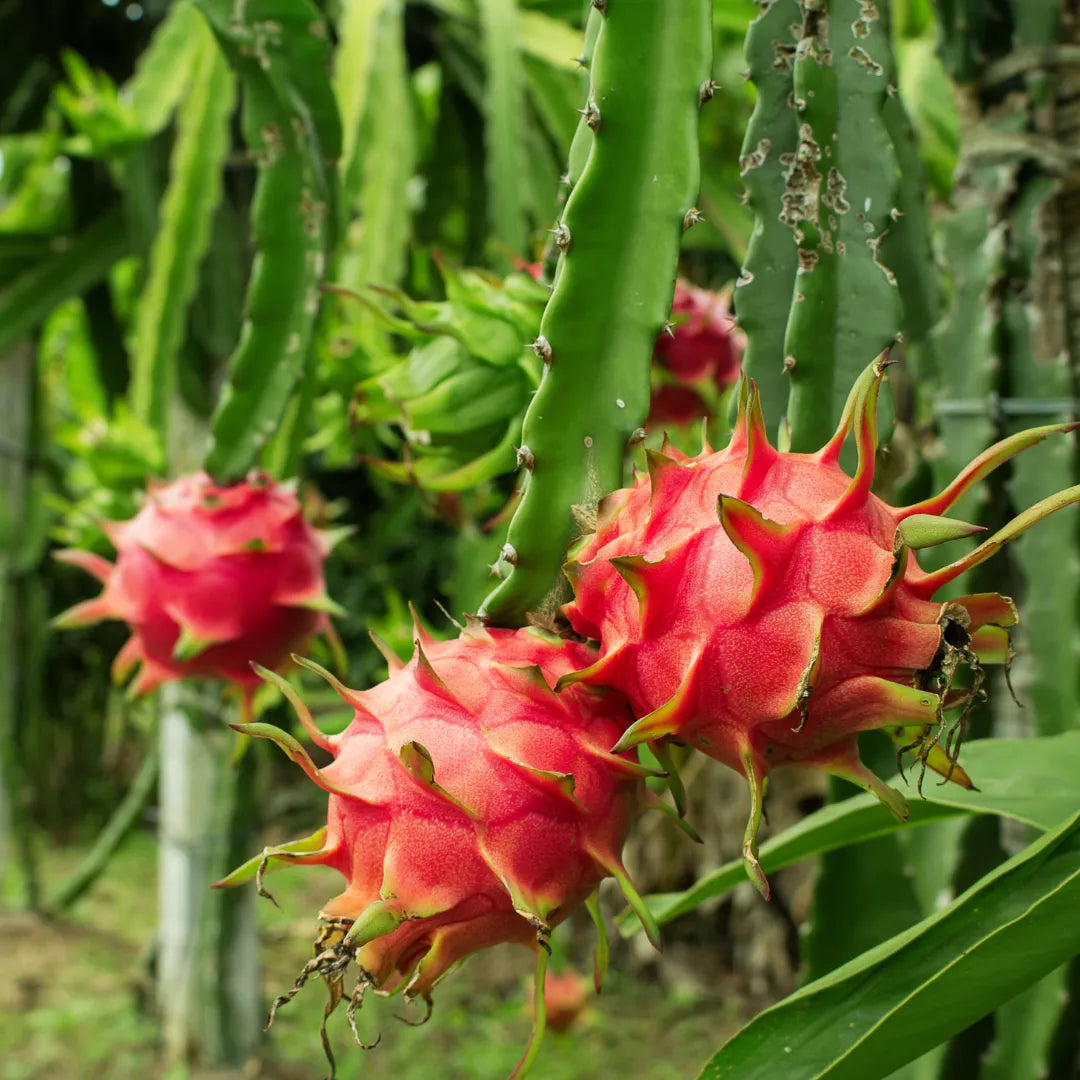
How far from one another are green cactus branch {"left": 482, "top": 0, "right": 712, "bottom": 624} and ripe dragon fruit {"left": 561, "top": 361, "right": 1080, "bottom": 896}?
0.07 meters

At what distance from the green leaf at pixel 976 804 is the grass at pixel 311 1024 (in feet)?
4.80

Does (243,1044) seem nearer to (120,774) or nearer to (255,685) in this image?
(255,685)

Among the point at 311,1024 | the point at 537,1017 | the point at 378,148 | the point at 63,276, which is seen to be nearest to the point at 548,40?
the point at 378,148

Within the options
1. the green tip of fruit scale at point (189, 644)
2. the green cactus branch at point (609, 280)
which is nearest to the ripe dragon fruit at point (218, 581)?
the green tip of fruit scale at point (189, 644)

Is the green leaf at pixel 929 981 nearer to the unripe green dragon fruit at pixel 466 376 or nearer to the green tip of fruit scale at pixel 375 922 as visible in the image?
the green tip of fruit scale at pixel 375 922

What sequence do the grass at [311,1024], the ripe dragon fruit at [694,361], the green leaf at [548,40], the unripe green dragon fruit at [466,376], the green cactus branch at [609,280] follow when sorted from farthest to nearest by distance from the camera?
the grass at [311,1024] < the green leaf at [548,40] < the ripe dragon fruit at [694,361] < the unripe green dragon fruit at [466,376] < the green cactus branch at [609,280]

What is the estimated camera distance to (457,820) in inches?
17.2

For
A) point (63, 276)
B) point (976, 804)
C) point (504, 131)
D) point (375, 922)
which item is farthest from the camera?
point (63, 276)

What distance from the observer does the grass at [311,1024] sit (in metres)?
2.12

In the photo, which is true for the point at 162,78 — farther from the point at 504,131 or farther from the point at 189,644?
the point at 189,644

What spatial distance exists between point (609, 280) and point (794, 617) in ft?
0.68

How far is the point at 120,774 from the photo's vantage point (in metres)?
4.35

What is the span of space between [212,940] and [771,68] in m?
1.49

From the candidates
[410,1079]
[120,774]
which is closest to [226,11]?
[410,1079]
